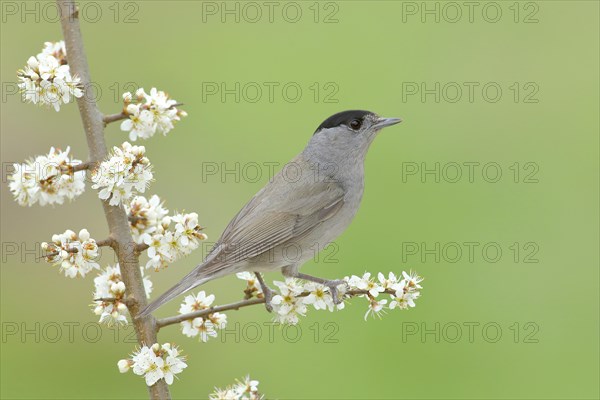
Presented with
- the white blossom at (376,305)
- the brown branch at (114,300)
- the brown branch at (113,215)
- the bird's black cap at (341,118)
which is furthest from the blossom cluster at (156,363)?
the bird's black cap at (341,118)

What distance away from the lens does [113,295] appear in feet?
9.24

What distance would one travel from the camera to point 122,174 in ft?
8.54

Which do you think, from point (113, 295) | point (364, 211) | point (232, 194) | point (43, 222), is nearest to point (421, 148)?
→ point (364, 211)

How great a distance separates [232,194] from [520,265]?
2.71 m

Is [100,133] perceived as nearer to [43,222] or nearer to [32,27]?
[43,222]

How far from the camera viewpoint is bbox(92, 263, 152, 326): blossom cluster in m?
2.76

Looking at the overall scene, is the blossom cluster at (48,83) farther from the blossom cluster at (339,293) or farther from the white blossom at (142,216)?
the blossom cluster at (339,293)

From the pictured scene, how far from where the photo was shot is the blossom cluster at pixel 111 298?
276cm

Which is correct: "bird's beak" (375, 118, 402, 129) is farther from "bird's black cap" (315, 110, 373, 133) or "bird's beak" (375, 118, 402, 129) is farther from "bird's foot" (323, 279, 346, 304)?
"bird's foot" (323, 279, 346, 304)

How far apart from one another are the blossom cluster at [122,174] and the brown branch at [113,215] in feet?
0.23

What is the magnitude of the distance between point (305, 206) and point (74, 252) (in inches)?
71.0

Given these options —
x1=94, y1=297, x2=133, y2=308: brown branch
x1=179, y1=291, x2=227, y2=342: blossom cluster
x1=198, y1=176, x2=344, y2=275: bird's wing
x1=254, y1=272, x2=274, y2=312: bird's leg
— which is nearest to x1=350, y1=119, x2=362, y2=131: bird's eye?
x1=198, y1=176, x2=344, y2=275: bird's wing

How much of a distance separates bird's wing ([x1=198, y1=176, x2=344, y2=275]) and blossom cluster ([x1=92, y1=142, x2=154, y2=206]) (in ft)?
3.33

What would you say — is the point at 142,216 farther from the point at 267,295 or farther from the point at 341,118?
the point at 341,118
